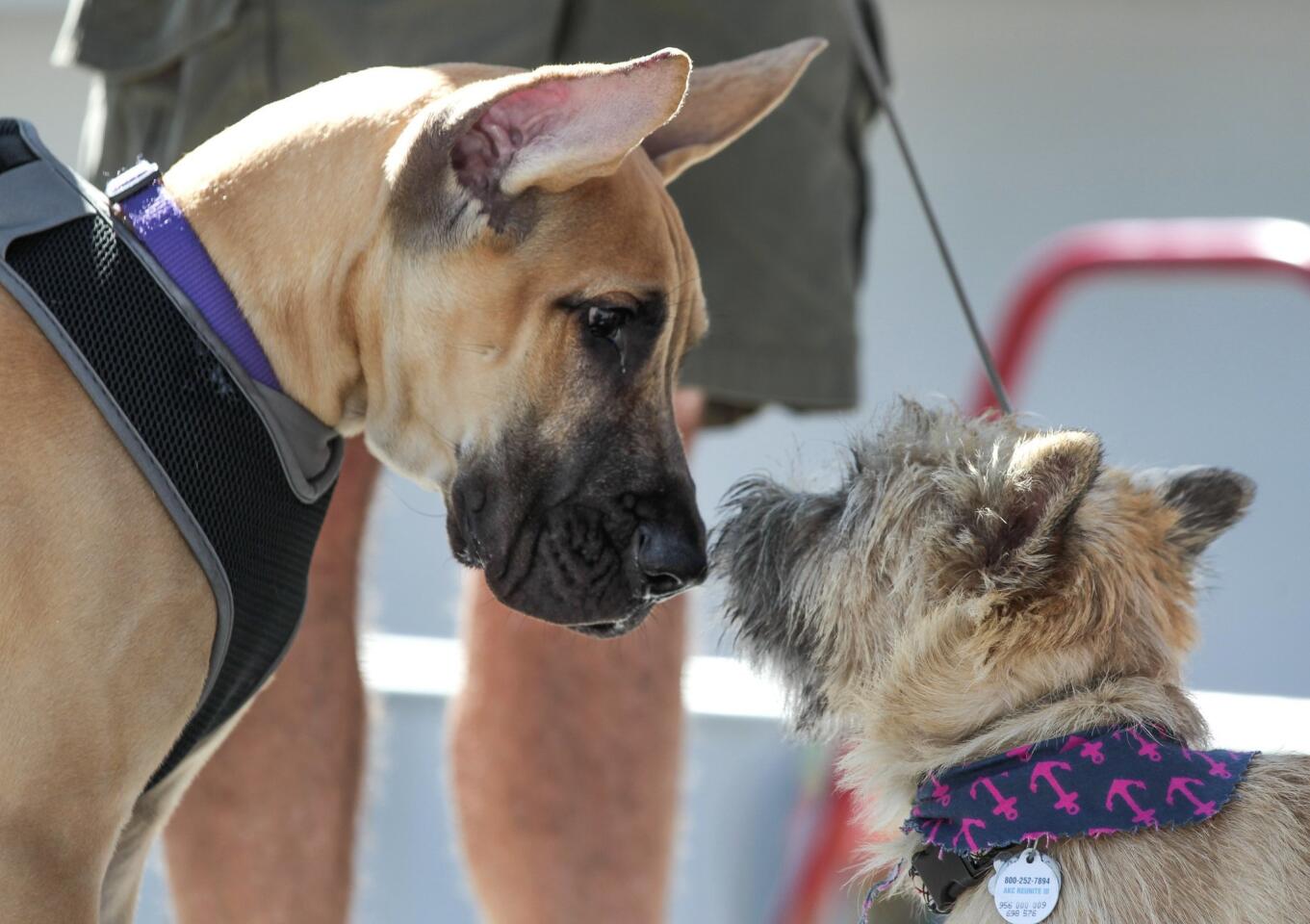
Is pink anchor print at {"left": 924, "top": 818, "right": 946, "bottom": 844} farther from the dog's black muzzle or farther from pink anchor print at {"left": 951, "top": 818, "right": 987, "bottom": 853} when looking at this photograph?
the dog's black muzzle

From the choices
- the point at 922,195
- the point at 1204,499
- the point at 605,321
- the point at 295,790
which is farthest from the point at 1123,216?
the point at 605,321

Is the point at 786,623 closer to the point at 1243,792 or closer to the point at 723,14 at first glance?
the point at 1243,792

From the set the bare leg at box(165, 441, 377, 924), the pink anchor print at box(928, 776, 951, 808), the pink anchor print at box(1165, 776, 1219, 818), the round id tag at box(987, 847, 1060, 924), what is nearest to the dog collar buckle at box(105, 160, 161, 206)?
the bare leg at box(165, 441, 377, 924)

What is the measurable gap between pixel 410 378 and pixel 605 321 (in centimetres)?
31

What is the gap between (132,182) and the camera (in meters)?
2.28

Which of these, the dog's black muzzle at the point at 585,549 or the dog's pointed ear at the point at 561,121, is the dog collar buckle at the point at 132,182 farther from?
the dog's black muzzle at the point at 585,549

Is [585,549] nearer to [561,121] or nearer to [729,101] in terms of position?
[561,121]

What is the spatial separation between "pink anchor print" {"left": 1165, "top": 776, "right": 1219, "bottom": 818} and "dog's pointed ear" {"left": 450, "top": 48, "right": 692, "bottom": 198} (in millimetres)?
1079

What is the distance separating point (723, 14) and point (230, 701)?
1.80 metres

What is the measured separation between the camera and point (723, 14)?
131 inches

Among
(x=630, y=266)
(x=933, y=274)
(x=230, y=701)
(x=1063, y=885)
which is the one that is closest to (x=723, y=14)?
(x=630, y=266)

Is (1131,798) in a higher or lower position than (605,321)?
lower

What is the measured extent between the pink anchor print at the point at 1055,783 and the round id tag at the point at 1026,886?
8 centimetres

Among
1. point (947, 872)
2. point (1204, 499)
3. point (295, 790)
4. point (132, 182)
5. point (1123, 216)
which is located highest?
point (132, 182)
